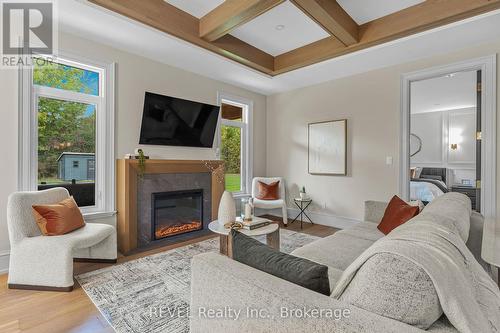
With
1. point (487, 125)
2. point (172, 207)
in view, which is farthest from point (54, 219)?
point (487, 125)

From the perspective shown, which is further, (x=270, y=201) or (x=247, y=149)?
(x=247, y=149)

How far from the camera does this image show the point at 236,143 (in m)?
4.96

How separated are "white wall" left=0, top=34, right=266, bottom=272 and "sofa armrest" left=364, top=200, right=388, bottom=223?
257 centimetres

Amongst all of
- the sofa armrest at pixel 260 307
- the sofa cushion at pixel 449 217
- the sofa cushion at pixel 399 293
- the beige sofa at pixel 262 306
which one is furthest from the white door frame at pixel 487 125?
the sofa armrest at pixel 260 307

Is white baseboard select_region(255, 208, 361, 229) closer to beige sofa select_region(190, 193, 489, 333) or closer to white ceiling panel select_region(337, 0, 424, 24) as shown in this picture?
beige sofa select_region(190, 193, 489, 333)

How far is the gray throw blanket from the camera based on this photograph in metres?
0.74

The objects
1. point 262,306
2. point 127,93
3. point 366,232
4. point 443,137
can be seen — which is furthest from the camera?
point 443,137

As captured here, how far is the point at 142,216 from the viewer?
3311mm

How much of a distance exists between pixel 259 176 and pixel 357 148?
6.73 ft

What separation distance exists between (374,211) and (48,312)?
320 centimetres

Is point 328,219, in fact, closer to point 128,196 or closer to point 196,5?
point 128,196

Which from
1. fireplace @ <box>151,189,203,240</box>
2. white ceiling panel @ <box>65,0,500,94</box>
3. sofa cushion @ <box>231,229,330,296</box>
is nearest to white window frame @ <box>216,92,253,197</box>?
white ceiling panel @ <box>65,0,500,94</box>

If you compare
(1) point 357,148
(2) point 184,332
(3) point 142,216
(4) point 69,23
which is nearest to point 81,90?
(4) point 69,23

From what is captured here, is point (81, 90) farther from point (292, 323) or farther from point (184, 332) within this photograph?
point (292, 323)
